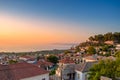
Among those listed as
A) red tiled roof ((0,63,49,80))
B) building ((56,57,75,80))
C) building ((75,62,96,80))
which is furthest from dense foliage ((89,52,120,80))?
building ((56,57,75,80))

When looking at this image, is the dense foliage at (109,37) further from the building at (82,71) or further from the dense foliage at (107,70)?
the dense foliage at (107,70)

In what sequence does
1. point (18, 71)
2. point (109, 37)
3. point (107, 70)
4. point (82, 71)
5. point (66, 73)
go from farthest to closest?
point (109, 37) → point (66, 73) → point (82, 71) → point (18, 71) → point (107, 70)

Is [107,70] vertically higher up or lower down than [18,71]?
higher up

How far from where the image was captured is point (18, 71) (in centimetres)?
2719

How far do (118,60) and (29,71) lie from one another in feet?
38.9

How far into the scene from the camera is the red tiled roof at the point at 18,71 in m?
25.3

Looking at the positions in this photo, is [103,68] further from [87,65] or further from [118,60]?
[87,65]

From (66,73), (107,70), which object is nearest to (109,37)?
(66,73)

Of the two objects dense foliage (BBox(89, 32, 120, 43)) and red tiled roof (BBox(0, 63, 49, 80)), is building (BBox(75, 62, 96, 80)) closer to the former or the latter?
red tiled roof (BBox(0, 63, 49, 80))

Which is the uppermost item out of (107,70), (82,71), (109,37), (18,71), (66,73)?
(109,37)

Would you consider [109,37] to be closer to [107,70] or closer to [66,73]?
[66,73]

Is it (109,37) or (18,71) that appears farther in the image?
(109,37)

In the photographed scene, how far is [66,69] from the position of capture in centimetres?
3950

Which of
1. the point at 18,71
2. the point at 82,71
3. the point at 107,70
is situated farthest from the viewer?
the point at 82,71
